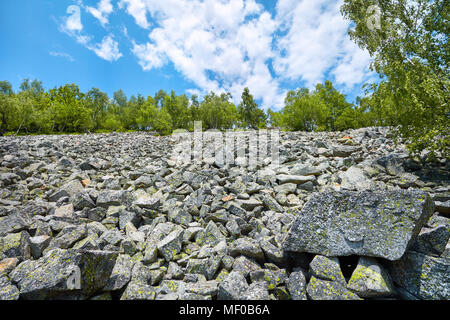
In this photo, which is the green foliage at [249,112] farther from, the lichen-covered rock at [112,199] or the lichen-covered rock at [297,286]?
the lichen-covered rock at [297,286]

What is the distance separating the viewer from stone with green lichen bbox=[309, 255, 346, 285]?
3.30 m

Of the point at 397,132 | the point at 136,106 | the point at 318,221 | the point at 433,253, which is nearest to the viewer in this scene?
the point at 433,253

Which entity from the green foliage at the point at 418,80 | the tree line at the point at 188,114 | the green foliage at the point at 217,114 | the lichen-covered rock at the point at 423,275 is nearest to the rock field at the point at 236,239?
the lichen-covered rock at the point at 423,275

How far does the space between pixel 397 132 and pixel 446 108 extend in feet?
6.41

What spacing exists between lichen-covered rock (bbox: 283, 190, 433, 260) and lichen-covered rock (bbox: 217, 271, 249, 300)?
125 centimetres

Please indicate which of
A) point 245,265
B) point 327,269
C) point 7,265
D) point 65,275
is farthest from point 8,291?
point 327,269

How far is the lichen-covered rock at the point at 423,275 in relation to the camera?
2986mm

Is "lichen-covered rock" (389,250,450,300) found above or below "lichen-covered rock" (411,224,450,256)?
below

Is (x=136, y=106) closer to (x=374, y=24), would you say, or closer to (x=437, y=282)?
(x=374, y=24)

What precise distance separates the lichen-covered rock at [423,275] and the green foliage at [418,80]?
7.23 m

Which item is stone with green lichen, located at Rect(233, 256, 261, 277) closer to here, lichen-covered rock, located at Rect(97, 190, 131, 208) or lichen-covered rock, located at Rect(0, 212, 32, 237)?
lichen-covered rock, located at Rect(97, 190, 131, 208)

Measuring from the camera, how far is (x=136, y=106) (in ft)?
227

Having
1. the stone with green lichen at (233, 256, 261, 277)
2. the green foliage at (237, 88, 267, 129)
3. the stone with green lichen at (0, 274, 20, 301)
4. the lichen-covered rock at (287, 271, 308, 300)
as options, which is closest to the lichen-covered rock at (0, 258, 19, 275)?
the stone with green lichen at (0, 274, 20, 301)
